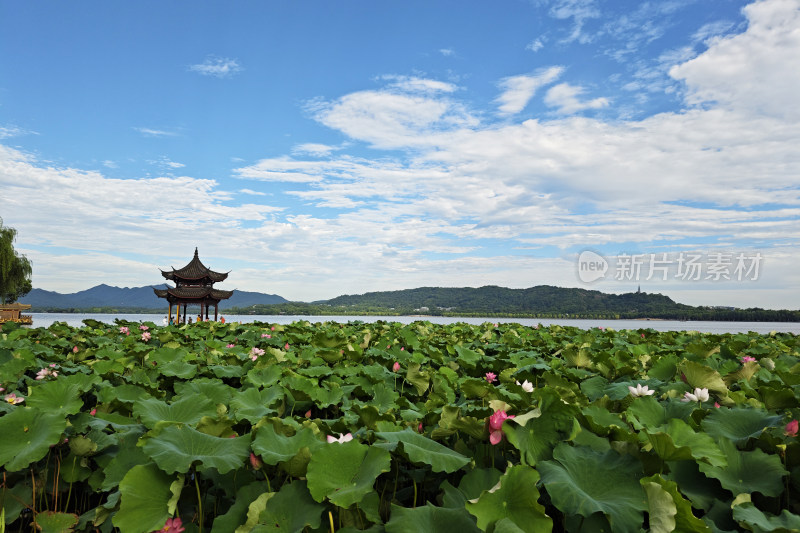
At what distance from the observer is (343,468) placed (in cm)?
159

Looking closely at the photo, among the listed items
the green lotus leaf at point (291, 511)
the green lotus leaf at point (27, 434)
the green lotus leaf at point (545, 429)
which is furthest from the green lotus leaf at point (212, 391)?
the green lotus leaf at point (545, 429)

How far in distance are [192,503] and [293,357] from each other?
2.46m

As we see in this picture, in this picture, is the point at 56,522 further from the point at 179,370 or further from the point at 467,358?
the point at 467,358

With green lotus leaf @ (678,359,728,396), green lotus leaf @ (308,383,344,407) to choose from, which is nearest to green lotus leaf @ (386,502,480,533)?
green lotus leaf @ (308,383,344,407)

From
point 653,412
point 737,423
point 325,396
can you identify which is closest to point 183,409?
point 325,396

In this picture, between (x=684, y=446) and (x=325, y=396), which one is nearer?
(x=684, y=446)

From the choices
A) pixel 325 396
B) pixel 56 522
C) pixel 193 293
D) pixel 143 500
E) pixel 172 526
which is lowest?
pixel 56 522

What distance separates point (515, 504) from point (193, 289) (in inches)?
1185

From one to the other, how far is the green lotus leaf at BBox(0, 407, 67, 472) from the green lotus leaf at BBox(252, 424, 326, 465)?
1.06 m

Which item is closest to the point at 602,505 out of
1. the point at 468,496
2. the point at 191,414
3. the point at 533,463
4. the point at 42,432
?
the point at 533,463

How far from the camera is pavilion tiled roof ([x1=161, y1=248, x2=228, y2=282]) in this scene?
28.8m

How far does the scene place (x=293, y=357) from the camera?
437 centimetres

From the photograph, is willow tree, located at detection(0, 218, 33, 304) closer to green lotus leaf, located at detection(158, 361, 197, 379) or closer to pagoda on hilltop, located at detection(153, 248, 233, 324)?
pagoda on hilltop, located at detection(153, 248, 233, 324)

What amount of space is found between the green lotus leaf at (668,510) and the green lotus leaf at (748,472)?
1.12 ft
